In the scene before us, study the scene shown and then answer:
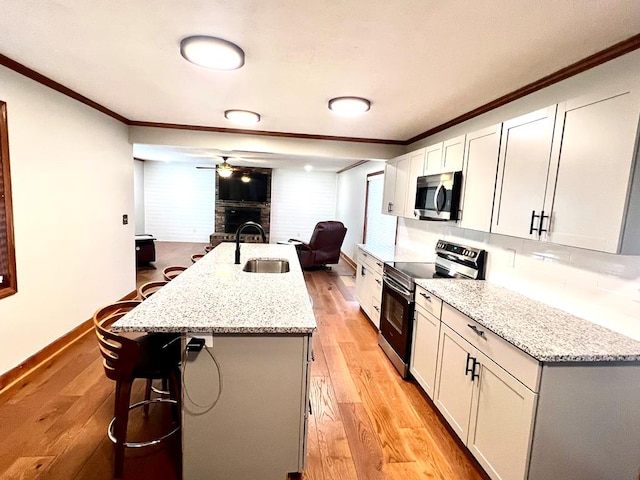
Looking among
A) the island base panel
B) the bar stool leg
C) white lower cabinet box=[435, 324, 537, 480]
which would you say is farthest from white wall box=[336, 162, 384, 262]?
the bar stool leg

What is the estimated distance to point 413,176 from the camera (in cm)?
334

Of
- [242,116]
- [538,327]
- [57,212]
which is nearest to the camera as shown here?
[538,327]

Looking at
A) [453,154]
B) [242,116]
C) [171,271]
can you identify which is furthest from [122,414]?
[453,154]

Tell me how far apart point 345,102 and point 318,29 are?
3.42ft

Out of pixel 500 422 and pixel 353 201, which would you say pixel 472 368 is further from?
pixel 353 201

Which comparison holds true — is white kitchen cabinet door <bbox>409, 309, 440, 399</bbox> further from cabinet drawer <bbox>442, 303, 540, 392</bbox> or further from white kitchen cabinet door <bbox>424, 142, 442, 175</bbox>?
white kitchen cabinet door <bbox>424, 142, 442, 175</bbox>

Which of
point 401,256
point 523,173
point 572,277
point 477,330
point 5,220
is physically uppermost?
point 523,173

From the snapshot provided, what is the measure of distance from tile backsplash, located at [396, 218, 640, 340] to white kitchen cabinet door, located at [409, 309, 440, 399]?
65 cm

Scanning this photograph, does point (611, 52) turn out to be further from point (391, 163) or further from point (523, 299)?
point (391, 163)

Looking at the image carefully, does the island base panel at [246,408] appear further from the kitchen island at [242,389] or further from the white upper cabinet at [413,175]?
the white upper cabinet at [413,175]

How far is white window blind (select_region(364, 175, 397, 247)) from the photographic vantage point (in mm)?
5133

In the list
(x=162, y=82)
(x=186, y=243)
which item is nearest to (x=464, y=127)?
(x=162, y=82)

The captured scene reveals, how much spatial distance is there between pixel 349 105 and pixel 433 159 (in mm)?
931

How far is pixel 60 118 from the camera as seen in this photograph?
9.00 ft
